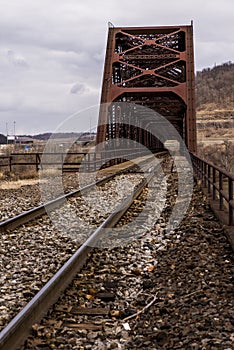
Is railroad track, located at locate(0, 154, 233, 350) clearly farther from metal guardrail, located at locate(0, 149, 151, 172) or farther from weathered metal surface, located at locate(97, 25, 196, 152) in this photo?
weathered metal surface, located at locate(97, 25, 196, 152)

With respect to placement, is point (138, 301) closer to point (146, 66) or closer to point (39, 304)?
point (39, 304)

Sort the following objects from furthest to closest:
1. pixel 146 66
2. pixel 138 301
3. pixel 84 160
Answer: pixel 146 66, pixel 84 160, pixel 138 301

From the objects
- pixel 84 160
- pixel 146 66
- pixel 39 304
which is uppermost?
pixel 146 66

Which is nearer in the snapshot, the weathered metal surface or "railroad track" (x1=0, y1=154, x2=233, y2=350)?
"railroad track" (x1=0, y1=154, x2=233, y2=350)

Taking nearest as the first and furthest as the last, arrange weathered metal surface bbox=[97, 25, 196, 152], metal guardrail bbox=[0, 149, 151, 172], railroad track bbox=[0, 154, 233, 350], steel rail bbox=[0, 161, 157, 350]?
steel rail bbox=[0, 161, 157, 350] → railroad track bbox=[0, 154, 233, 350] → metal guardrail bbox=[0, 149, 151, 172] → weathered metal surface bbox=[97, 25, 196, 152]

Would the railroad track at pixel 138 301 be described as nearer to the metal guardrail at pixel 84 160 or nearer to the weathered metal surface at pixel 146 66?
the metal guardrail at pixel 84 160

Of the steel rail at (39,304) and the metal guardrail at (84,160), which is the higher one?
the metal guardrail at (84,160)

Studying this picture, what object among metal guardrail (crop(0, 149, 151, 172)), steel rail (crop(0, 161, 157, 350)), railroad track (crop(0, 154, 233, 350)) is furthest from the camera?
metal guardrail (crop(0, 149, 151, 172))

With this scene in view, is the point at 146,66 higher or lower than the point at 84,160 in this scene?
higher

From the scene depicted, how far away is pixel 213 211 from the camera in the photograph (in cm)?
1070

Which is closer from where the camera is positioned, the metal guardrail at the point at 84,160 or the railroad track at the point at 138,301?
the railroad track at the point at 138,301

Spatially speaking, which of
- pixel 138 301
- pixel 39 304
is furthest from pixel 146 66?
pixel 39 304

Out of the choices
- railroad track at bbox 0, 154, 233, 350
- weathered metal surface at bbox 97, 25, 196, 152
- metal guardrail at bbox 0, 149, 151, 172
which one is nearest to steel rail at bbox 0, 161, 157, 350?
railroad track at bbox 0, 154, 233, 350

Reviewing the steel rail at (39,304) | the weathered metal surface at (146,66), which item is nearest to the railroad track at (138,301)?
the steel rail at (39,304)
